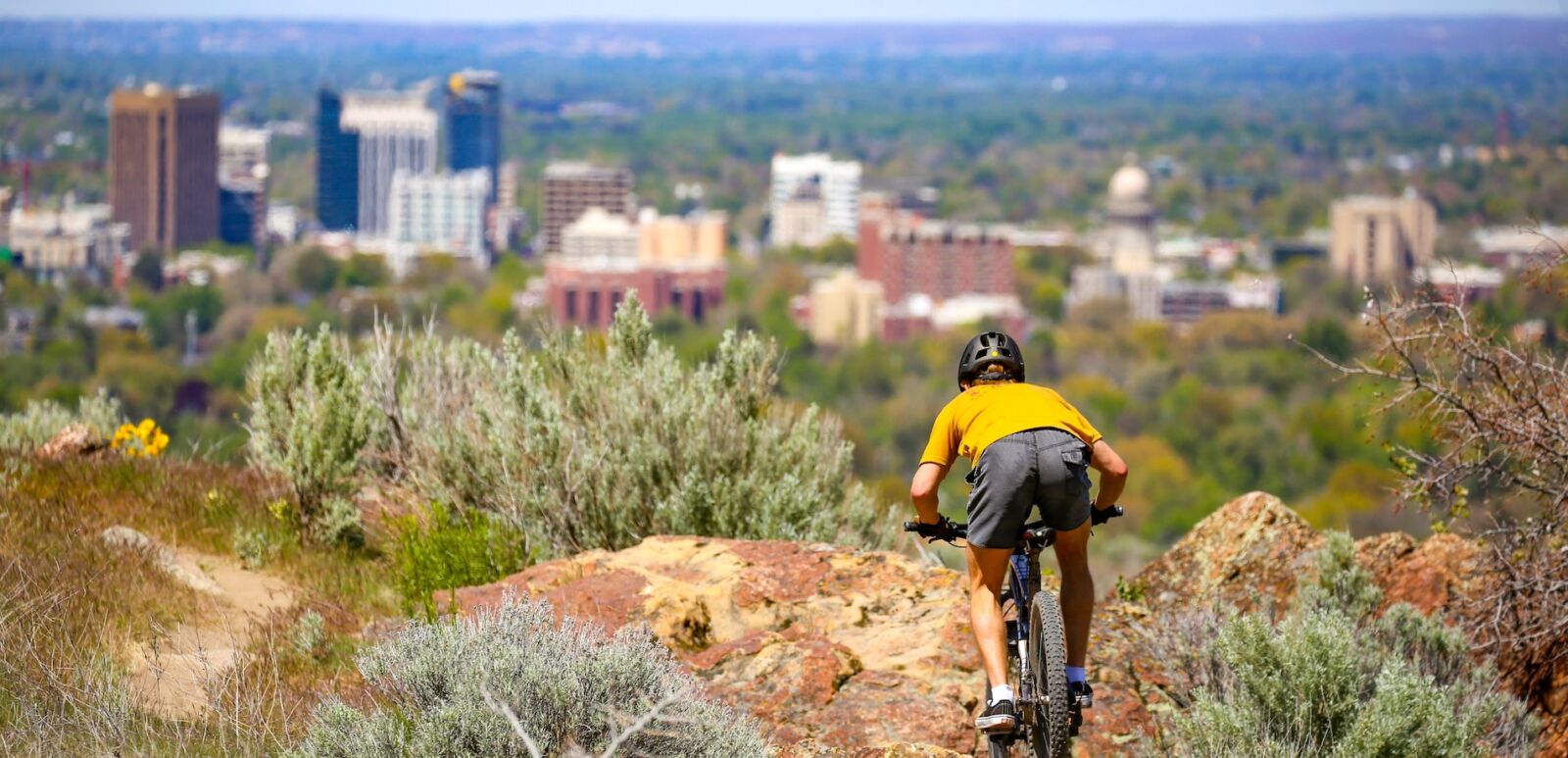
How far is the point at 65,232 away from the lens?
396ft

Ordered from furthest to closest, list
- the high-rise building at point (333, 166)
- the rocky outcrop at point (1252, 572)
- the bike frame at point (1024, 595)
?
the high-rise building at point (333, 166), the rocky outcrop at point (1252, 572), the bike frame at point (1024, 595)

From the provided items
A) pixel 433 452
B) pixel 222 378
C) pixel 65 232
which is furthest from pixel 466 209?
pixel 433 452

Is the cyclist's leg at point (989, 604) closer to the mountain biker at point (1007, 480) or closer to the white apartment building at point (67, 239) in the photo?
the mountain biker at point (1007, 480)

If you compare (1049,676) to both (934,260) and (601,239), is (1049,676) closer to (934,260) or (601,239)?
(934,260)

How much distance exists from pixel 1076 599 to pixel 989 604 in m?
0.24

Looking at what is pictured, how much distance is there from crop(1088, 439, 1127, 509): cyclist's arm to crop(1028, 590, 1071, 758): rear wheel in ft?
1.08

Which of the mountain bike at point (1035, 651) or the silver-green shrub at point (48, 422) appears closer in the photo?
the mountain bike at point (1035, 651)

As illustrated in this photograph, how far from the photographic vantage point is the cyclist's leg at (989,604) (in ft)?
16.8

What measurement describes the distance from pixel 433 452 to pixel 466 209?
18152cm

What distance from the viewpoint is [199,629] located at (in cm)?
622

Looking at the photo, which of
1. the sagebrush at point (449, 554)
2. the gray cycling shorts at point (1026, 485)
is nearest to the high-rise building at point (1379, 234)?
the sagebrush at point (449, 554)

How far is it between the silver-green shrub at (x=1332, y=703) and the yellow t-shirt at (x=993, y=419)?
916 millimetres

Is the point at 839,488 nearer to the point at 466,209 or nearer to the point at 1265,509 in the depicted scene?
the point at 1265,509

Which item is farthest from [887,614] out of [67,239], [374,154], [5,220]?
[374,154]
